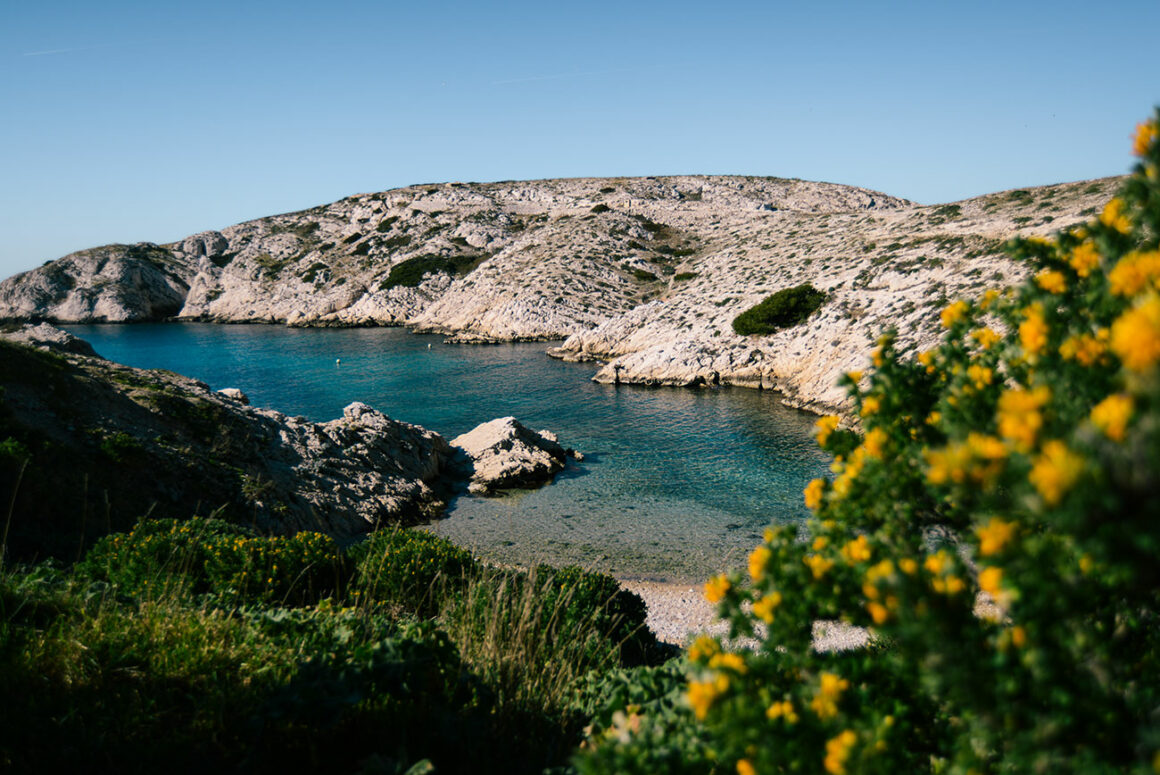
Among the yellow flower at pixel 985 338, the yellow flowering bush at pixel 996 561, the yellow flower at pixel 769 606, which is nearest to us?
the yellow flowering bush at pixel 996 561

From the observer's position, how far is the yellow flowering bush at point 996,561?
6.66 feet

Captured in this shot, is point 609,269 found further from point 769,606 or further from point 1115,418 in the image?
point 1115,418

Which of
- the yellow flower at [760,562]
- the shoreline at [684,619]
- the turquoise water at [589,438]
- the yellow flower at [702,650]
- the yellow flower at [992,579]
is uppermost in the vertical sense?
the yellow flower at [992,579]

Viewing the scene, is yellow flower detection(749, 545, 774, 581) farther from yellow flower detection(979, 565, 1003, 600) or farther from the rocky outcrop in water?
the rocky outcrop in water

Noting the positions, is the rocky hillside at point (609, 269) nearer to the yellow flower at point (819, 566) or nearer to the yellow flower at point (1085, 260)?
the yellow flower at point (1085, 260)

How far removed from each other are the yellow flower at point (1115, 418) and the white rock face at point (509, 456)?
21.0 m

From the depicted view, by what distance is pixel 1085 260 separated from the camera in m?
3.44

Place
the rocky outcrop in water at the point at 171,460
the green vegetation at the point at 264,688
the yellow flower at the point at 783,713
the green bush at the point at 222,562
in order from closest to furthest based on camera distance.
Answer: the yellow flower at the point at 783,713
the green vegetation at the point at 264,688
the green bush at the point at 222,562
the rocky outcrop in water at the point at 171,460

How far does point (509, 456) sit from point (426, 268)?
59.2 metres

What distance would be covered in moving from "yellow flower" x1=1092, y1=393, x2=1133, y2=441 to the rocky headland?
13811 mm

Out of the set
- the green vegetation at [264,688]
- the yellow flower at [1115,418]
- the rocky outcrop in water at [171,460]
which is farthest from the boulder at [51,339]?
the yellow flower at [1115,418]

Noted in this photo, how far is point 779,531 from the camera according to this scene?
11.9 ft

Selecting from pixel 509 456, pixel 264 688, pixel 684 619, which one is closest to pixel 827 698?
pixel 264 688

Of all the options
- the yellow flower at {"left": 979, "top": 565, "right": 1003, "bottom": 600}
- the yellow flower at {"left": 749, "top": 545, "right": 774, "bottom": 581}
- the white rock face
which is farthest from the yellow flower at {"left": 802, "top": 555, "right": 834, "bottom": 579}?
the white rock face
